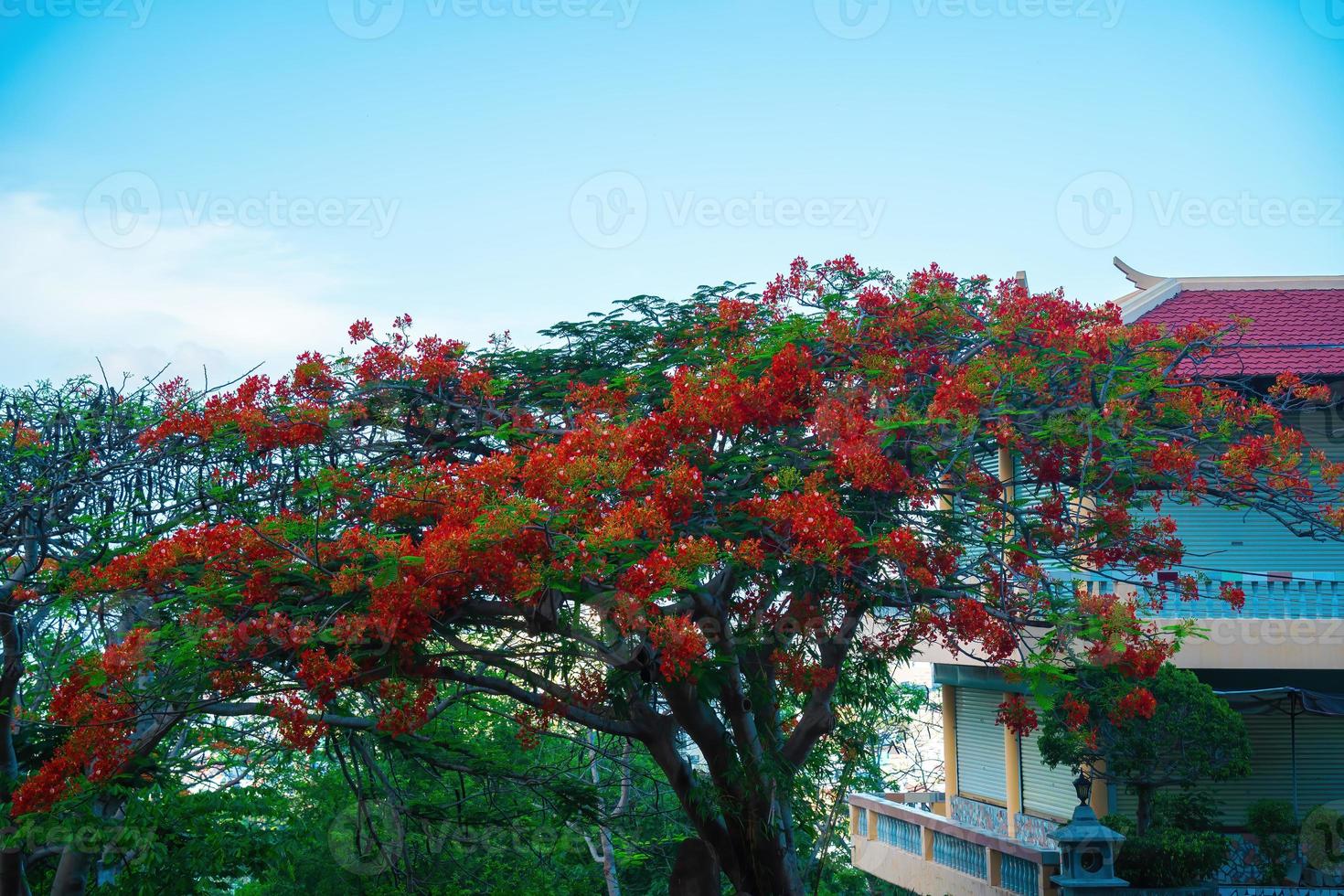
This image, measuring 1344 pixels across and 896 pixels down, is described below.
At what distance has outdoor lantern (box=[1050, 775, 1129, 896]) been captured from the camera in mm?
11484

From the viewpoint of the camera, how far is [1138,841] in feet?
42.5

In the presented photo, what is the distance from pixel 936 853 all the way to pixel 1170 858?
3424mm

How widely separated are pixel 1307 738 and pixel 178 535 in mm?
13647

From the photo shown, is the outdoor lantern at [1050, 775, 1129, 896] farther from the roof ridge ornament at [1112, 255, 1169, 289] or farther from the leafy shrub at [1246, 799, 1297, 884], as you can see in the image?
the roof ridge ornament at [1112, 255, 1169, 289]

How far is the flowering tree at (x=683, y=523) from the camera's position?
25.0 ft

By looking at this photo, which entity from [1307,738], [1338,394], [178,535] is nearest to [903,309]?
[178,535]

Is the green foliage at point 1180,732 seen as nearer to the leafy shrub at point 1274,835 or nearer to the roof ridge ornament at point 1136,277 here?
the leafy shrub at point 1274,835

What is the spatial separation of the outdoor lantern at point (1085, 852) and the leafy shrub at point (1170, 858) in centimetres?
131

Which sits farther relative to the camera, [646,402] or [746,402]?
[646,402]

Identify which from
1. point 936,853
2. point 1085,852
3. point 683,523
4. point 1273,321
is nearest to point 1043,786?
point 936,853

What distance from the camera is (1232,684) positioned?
14500mm

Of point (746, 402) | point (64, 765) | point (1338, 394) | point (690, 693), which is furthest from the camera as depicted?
point (1338, 394)

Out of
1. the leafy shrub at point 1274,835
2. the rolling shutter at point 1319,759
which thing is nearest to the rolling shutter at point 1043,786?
the leafy shrub at point 1274,835

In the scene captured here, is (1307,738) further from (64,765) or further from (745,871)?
(64,765)
